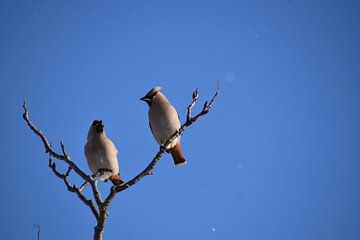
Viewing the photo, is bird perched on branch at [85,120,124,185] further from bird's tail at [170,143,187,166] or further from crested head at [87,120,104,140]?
bird's tail at [170,143,187,166]

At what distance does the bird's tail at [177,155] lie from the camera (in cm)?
573

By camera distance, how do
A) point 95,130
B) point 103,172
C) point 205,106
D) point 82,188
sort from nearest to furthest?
point 205,106 < point 82,188 < point 103,172 < point 95,130

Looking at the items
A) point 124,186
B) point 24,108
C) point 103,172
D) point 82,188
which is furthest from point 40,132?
point 103,172

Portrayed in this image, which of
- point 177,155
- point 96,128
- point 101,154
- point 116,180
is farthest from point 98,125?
point 177,155

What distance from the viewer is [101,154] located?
536cm

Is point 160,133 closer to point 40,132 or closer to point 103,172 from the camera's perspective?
point 103,172

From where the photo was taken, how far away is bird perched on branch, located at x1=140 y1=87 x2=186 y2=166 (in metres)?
5.55

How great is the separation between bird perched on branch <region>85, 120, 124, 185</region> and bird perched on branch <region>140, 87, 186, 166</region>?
0.62 m

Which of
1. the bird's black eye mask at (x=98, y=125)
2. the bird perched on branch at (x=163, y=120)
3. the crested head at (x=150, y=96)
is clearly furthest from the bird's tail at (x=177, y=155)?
the bird's black eye mask at (x=98, y=125)

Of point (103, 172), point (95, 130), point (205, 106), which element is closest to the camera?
point (205, 106)

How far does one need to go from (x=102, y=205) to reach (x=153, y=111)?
198cm

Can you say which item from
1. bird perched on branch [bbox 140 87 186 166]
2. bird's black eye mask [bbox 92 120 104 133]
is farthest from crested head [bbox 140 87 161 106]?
bird's black eye mask [bbox 92 120 104 133]

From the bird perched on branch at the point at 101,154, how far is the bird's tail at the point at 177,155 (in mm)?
783

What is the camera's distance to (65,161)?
4.04 meters
